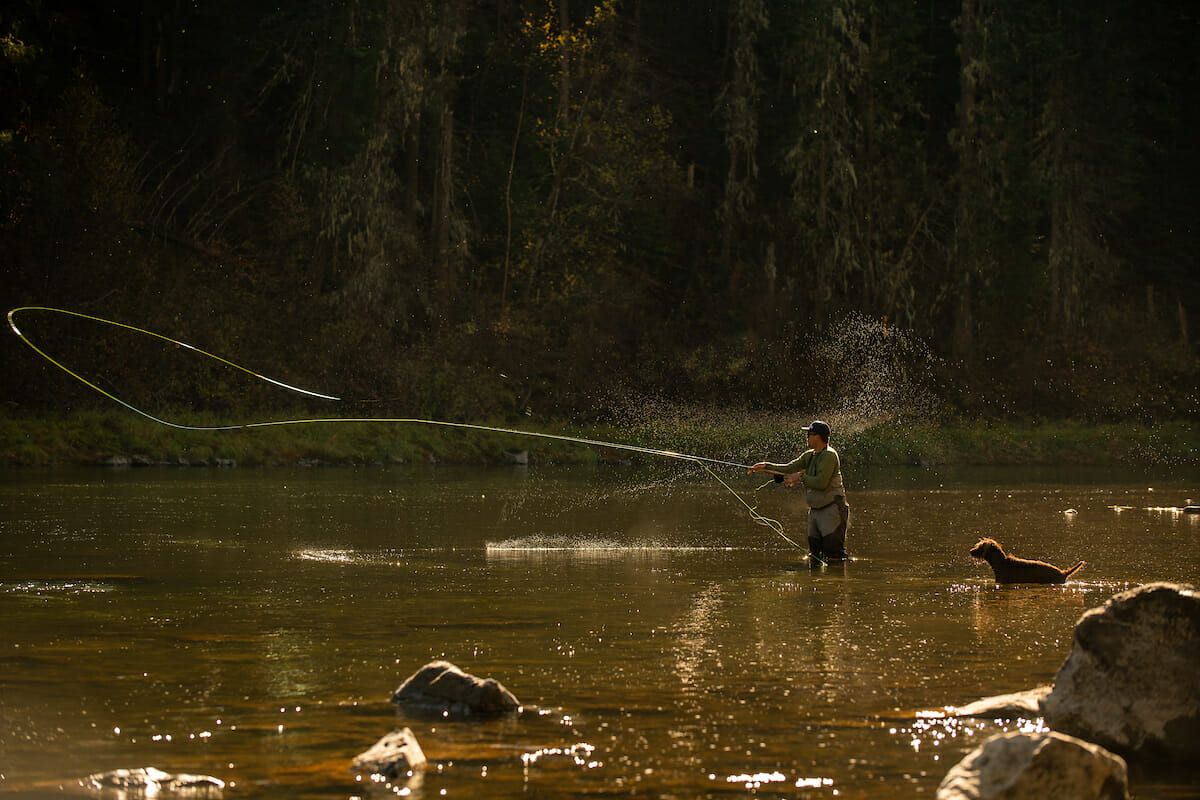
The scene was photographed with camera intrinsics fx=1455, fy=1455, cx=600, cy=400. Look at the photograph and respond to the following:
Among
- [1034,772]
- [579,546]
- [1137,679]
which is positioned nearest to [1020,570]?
[579,546]

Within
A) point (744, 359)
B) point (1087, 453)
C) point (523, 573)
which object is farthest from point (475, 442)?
point (523, 573)

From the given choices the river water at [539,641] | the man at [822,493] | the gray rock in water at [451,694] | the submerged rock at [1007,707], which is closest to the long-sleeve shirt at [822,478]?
the man at [822,493]

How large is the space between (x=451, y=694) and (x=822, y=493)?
6964 mm

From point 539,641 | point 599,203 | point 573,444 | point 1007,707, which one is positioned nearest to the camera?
point 1007,707

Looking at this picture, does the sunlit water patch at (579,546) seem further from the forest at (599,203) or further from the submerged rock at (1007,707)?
the forest at (599,203)

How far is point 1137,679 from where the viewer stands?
6.85 meters

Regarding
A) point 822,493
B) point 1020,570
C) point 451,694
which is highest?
point 822,493

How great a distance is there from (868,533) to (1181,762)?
10701 millimetres

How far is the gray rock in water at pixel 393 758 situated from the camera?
20.3 feet

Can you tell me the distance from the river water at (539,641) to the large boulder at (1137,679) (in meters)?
0.34

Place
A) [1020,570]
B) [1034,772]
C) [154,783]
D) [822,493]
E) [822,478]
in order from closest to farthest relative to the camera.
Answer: [1034,772], [154,783], [1020,570], [822,478], [822,493]

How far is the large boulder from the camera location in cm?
671

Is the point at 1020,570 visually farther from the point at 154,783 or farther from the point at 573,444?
the point at 573,444

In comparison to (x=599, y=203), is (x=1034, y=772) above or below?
below
